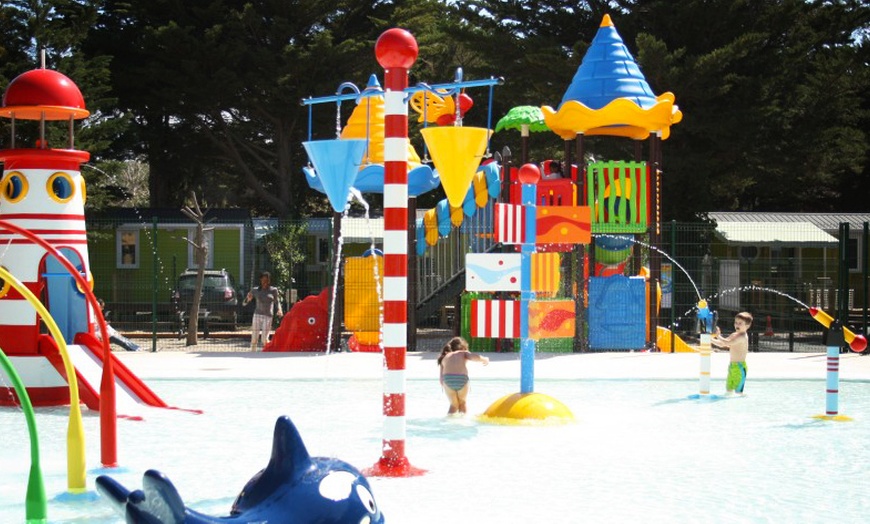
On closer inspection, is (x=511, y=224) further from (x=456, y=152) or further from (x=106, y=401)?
(x=106, y=401)

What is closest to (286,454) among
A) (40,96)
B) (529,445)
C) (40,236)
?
(529,445)

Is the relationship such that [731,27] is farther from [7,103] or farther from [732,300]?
[7,103]

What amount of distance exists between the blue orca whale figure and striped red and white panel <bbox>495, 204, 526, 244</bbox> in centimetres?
522

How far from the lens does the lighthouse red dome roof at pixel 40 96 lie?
11.5m

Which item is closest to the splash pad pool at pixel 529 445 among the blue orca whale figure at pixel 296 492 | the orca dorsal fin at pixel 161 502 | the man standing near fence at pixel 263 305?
the blue orca whale figure at pixel 296 492

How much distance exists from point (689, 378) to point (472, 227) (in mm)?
6296

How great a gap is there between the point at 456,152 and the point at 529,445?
99.4 inches

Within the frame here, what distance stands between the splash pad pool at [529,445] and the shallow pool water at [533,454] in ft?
0.07

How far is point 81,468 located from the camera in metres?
7.07

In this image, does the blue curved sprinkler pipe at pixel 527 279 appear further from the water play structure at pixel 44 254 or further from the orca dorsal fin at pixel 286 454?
the orca dorsal fin at pixel 286 454

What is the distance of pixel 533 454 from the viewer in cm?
870

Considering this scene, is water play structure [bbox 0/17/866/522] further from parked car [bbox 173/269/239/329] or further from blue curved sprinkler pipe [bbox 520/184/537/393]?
parked car [bbox 173/269/239/329]

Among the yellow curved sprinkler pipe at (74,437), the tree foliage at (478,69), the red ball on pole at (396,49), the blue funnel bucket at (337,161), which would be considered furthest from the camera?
the tree foliage at (478,69)

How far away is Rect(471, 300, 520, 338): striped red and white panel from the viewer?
1006 centimetres
